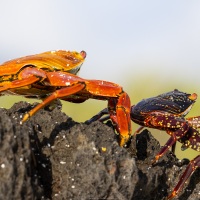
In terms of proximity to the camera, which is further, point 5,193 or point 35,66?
point 35,66

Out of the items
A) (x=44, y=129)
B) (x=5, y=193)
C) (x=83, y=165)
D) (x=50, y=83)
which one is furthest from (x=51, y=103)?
(x=5, y=193)

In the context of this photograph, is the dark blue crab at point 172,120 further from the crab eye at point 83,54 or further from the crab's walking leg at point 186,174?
the crab eye at point 83,54

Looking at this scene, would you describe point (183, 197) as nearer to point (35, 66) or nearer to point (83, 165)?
point (83, 165)

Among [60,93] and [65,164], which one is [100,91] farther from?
[65,164]

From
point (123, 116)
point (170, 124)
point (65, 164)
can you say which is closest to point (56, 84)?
point (123, 116)

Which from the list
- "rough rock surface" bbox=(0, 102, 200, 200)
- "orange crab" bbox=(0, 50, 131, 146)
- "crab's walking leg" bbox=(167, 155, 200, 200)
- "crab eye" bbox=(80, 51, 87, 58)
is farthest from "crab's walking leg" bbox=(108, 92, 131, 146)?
"crab eye" bbox=(80, 51, 87, 58)

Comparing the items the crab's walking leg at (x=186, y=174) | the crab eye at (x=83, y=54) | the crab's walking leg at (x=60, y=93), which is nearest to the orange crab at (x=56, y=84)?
the crab's walking leg at (x=60, y=93)

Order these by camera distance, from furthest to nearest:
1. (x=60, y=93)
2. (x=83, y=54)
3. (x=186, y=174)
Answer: (x=83, y=54)
(x=186, y=174)
(x=60, y=93)
